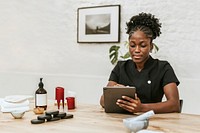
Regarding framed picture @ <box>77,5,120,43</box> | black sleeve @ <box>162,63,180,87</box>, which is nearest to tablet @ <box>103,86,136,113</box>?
black sleeve @ <box>162,63,180,87</box>

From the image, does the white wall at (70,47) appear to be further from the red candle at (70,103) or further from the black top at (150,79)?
the red candle at (70,103)

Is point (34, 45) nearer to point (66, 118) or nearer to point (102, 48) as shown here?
point (102, 48)

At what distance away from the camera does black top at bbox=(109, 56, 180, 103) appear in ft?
7.64

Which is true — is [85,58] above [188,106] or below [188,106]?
above

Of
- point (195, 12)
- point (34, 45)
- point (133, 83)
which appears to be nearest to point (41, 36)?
point (34, 45)

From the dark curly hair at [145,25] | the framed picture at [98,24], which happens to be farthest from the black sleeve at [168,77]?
the framed picture at [98,24]

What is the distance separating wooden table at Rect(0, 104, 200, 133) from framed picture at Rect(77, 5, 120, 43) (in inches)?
80.4

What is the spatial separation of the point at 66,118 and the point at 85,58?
2.36m

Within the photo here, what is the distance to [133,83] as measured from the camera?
2.38 meters

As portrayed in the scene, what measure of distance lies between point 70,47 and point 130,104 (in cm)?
245

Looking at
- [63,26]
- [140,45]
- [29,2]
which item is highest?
[29,2]

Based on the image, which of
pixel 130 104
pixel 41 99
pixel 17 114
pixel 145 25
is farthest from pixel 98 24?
pixel 17 114

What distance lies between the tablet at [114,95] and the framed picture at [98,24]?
196cm

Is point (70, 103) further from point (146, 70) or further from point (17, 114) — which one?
point (146, 70)
